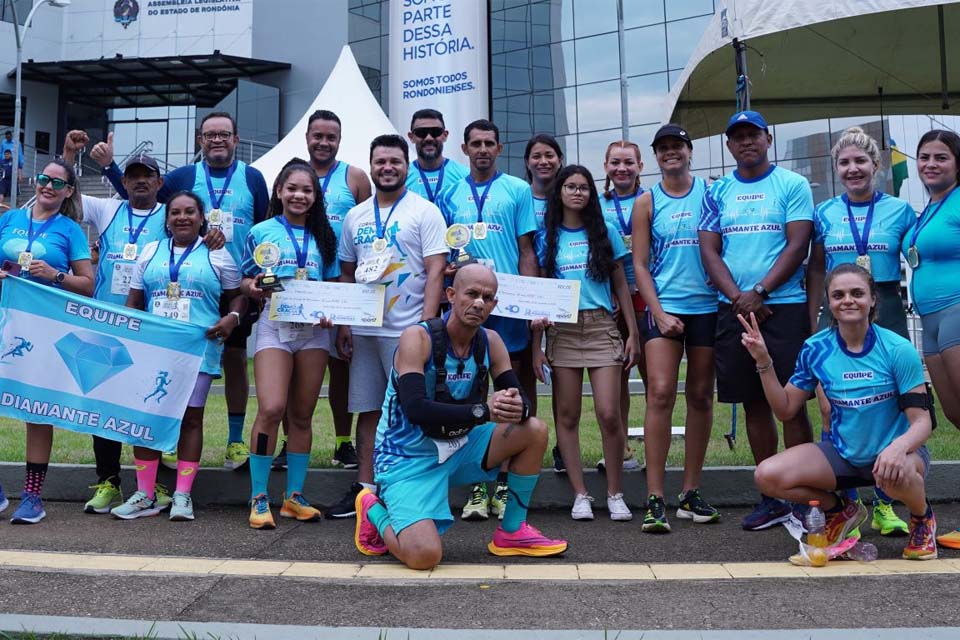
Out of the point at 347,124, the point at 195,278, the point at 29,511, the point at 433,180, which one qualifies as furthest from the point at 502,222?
the point at 347,124

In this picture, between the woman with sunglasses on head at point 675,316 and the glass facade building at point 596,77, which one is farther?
the glass facade building at point 596,77

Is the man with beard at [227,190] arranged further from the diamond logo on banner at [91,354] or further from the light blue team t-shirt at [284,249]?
the diamond logo on banner at [91,354]

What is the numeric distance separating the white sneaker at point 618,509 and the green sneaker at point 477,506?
774 mm

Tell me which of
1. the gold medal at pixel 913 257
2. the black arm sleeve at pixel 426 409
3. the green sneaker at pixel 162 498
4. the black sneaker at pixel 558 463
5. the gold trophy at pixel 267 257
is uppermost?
the gold trophy at pixel 267 257

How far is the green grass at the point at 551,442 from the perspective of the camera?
6836 mm

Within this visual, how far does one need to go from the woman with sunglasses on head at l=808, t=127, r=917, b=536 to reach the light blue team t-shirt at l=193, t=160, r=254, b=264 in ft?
12.5

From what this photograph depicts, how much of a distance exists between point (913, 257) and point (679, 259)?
1.31 meters

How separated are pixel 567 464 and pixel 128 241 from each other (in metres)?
3.27

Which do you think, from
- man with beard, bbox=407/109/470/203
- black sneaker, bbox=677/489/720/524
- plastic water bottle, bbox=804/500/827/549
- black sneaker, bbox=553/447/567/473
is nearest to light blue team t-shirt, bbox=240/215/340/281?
man with beard, bbox=407/109/470/203

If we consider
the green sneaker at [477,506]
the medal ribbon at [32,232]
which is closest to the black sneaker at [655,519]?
the green sneaker at [477,506]

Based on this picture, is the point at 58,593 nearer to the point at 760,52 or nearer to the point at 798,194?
the point at 798,194

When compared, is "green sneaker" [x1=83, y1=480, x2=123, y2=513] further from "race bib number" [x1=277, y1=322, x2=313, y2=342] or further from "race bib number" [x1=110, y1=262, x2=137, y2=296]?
"race bib number" [x1=277, y1=322, x2=313, y2=342]

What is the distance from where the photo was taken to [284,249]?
554 cm

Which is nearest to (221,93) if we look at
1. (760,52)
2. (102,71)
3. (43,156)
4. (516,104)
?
(102,71)
